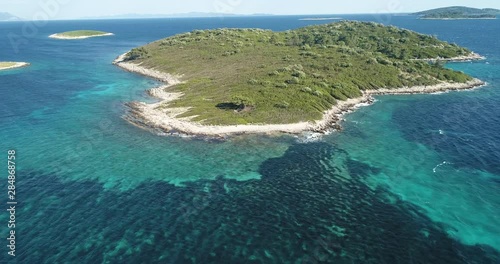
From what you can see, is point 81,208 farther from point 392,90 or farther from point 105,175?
point 392,90

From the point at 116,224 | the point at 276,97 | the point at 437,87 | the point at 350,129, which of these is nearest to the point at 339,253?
the point at 116,224

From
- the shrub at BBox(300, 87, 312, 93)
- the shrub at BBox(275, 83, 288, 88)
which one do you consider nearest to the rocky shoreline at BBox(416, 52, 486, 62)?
the shrub at BBox(300, 87, 312, 93)

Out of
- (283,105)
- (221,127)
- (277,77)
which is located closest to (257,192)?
(221,127)

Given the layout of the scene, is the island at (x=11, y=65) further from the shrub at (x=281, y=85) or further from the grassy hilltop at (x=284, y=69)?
the shrub at (x=281, y=85)

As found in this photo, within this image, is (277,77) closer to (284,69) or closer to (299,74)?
(299,74)

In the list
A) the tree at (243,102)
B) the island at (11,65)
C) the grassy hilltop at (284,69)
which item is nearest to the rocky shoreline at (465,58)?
the grassy hilltop at (284,69)

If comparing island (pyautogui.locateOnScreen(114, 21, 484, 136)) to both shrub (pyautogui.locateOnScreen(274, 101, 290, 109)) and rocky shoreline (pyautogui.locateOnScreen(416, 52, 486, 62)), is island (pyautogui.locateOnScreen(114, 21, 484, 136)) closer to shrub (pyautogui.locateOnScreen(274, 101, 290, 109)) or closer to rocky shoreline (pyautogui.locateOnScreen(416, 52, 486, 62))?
shrub (pyautogui.locateOnScreen(274, 101, 290, 109))
